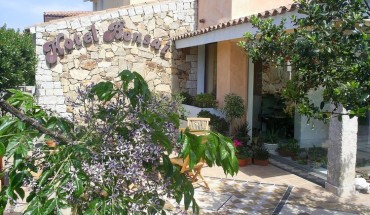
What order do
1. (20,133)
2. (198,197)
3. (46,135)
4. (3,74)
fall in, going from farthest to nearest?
(3,74) → (198,197) → (46,135) → (20,133)

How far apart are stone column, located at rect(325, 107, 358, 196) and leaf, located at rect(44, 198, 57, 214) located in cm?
626

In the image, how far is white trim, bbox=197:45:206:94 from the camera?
14.8m

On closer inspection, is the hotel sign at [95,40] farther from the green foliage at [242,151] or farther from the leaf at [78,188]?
the leaf at [78,188]

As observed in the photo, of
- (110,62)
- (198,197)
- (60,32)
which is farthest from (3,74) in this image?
(198,197)

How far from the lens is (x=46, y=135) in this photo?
2291 mm

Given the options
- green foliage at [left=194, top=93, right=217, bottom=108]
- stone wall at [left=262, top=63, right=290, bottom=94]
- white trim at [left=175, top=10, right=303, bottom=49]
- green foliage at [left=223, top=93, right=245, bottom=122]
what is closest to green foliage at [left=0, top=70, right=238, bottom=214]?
white trim at [left=175, top=10, right=303, bottom=49]

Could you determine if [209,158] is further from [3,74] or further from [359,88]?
[3,74]

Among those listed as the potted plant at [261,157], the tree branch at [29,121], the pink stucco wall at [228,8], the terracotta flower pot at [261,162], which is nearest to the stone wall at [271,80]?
the pink stucco wall at [228,8]

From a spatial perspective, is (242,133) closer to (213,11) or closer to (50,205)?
(213,11)

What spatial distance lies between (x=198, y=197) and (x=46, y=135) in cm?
538

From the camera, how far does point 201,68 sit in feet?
49.0

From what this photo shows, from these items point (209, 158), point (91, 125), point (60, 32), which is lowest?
point (209, 158)

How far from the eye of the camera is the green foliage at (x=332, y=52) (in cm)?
350

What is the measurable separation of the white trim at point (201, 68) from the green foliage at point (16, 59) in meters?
5.78
